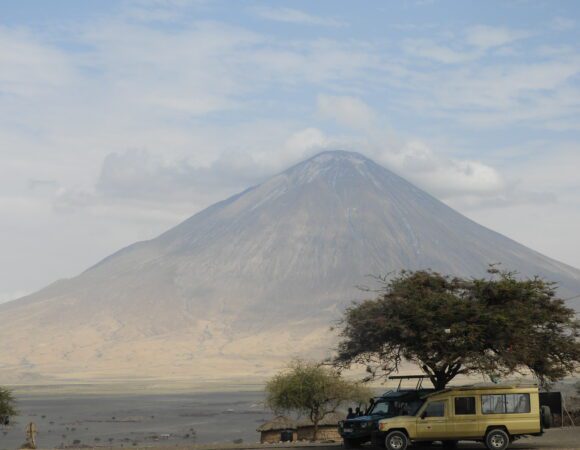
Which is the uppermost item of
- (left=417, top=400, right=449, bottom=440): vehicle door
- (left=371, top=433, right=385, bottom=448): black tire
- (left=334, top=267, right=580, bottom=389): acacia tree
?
(left=334, top=267, right=580, bottom=389): acacia tree

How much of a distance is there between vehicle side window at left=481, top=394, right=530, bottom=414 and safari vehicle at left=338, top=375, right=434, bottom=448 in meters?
1.76

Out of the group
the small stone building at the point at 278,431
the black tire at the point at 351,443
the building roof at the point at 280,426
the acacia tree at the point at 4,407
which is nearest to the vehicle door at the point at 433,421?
the black tire at the point at 351,443

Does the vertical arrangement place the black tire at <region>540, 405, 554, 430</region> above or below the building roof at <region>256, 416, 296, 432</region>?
above

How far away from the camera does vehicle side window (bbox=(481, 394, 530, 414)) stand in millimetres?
30422

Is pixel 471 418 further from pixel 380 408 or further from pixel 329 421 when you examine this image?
pixel 329 421

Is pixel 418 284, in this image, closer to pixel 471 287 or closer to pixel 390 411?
pixel 471 287

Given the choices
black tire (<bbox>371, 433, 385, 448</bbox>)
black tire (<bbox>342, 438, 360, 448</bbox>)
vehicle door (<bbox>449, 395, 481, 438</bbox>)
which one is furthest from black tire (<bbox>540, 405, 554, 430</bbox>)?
black tire (<bbox>342, 438, 360, 448</bbox>)

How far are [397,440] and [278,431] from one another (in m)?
27.4

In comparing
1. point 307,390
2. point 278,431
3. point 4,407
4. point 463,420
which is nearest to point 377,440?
point 463,420

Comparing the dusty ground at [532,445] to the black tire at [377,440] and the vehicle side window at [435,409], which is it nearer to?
the black tire at [377,440]

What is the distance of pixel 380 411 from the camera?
3133 cm

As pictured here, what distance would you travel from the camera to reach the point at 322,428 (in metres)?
56.3

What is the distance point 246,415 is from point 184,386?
274 feet

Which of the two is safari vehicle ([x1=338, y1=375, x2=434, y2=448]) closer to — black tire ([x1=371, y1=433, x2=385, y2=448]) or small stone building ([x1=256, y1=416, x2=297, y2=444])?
black tire ([x1=371, y1=433, x2=385, y2=448])
